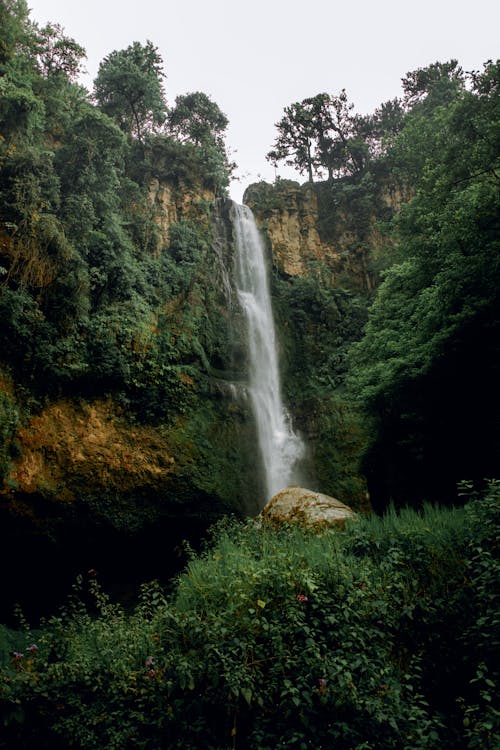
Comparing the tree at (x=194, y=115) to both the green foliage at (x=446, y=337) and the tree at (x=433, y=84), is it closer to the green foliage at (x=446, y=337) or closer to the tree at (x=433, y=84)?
the tree at (x=433, y=84)

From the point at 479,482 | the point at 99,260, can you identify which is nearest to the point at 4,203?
the point at 99,260

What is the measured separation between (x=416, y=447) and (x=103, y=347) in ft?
25.9

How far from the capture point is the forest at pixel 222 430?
3695mm

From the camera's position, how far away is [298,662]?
3561 mm

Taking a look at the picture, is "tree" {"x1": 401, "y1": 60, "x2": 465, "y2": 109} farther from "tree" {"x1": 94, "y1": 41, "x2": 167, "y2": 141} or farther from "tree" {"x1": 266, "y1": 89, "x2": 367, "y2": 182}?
"tree" {"x1": 94, "y1": 41, "x2": 167, "y2": 141}

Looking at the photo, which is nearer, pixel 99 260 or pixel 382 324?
pixel 382 324

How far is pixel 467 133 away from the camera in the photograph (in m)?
9.70

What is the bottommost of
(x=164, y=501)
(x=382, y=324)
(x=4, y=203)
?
(x=164, y=501)

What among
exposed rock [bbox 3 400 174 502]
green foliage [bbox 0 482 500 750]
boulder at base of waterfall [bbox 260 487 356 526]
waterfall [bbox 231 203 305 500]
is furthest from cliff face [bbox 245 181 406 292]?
green foliage [bbox 0 482 500 750]

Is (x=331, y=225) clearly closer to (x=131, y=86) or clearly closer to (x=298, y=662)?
(x=131, y=86)

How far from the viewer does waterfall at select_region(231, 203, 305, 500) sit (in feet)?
48.3

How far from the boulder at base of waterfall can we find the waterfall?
5085 millimetres

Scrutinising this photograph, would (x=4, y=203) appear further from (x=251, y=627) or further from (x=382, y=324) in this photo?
(x=251, y=627)

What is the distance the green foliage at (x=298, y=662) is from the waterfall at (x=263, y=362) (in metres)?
9.24
